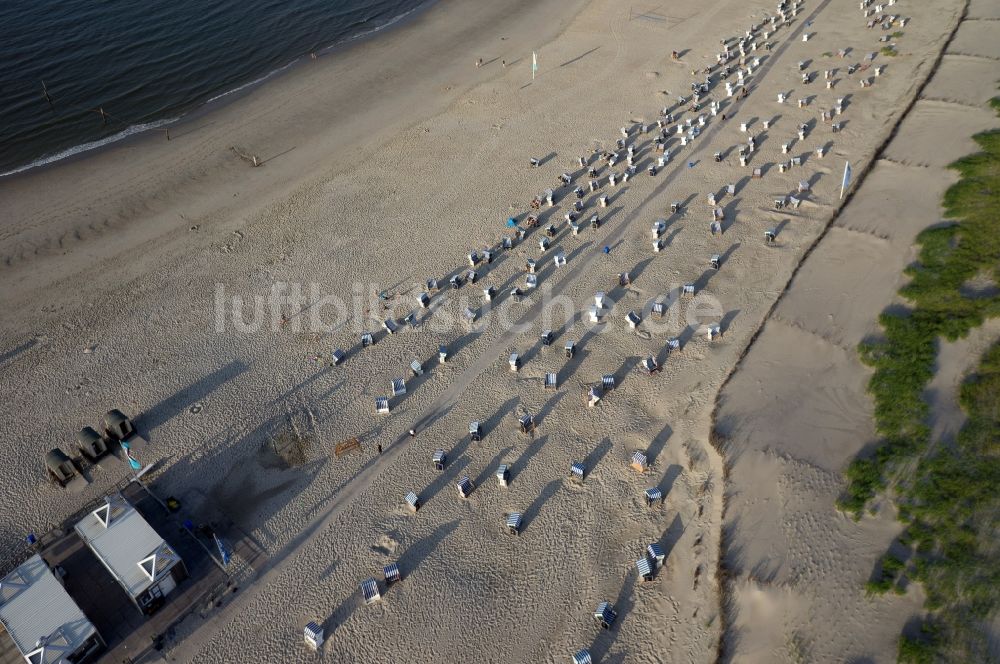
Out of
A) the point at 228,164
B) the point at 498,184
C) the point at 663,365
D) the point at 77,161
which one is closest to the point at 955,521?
the point at 663,365

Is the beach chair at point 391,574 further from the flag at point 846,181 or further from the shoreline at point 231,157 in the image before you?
the flag at point 846,181

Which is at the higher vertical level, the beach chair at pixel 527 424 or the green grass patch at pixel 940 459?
the beach chair at pixel 527 424

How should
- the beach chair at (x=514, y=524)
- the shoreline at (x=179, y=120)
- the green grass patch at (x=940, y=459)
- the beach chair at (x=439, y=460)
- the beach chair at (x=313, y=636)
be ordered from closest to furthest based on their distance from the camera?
the green grass patch at (x=940, y=459), the beach chair at (x=313, y=636), the beach chair at (x=514, y=524), the beach chair at (x=439, y=460), the shoreline at (x=179, y=120)

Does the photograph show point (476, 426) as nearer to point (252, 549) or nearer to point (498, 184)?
point (252, 549)

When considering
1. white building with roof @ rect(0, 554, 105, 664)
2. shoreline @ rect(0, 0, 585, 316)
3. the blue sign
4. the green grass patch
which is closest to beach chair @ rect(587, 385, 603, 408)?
the green grass patch

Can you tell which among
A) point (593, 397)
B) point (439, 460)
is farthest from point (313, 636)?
point (593, 397)

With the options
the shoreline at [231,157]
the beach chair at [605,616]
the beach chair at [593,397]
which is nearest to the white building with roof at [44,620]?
the beach chair at [605,616]
